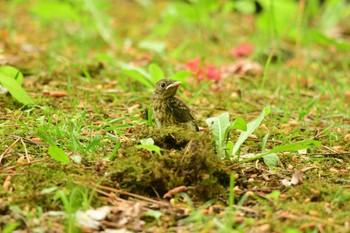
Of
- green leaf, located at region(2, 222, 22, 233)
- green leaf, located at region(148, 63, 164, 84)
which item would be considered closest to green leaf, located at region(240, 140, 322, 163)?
green leaf, located at region(2, 222, 22, 233)

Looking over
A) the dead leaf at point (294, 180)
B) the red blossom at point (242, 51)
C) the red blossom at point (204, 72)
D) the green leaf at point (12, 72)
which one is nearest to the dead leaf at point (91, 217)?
the dead leaf at point (294, 180)

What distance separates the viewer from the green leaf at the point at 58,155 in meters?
3.71

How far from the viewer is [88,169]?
12.6 ft

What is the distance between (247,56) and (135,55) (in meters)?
1.42

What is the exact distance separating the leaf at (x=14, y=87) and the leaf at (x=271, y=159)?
2029 mm

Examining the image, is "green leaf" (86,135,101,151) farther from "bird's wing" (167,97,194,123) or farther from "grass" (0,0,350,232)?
"bird's wing" (167,97,194,123)

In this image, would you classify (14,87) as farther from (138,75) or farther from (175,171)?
(175,171)

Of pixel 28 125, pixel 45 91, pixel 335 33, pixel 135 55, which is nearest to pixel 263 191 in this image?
pixel 28 125

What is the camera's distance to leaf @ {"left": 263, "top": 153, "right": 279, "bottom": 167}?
13.4 ft

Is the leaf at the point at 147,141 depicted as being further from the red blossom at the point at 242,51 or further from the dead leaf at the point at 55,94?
the red blossom at the point at 242,51

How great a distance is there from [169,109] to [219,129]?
52 centimetres

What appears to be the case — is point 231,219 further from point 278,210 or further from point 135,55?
point 135,55

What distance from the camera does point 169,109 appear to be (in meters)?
4.56

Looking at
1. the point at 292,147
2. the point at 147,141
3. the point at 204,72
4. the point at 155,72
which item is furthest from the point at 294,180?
the point at 204,72
